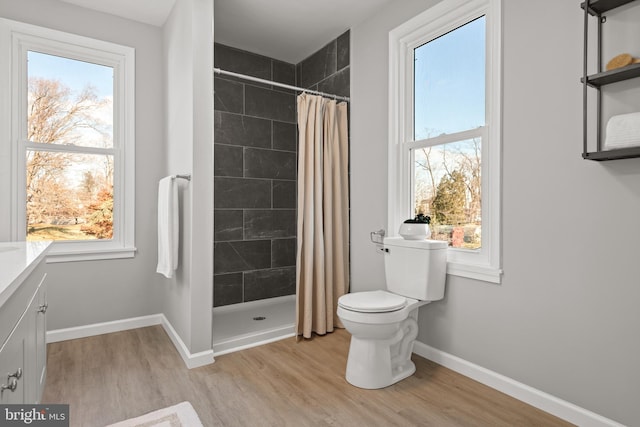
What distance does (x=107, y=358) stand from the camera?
2410 millimetres

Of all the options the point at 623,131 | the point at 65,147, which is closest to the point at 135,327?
the point at 65,147

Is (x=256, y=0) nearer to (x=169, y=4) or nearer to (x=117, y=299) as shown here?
(x=169, y=4)

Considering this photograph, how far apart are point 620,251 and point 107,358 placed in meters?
2.99

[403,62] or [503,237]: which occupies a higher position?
[403,62]

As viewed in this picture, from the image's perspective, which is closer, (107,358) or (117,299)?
(107,358)

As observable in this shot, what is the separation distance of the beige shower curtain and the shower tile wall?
0.44 m


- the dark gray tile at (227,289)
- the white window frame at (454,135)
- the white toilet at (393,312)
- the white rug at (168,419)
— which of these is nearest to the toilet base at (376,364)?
the white toilet at (393,312)

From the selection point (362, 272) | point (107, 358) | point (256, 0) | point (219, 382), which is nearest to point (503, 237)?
point (362, 272)

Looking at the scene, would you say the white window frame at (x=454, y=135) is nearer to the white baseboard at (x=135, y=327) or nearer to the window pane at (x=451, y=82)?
→ the window pane at (x=451, y=82)

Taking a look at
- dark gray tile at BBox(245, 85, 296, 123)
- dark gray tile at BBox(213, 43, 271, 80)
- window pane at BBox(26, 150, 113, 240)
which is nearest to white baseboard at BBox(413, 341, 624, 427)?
dark gray tile at BBox(245, 85, 296, 123)

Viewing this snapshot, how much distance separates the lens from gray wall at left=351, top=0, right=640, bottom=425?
1550 millimetres

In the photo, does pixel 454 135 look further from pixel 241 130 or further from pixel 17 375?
pixel 17 375

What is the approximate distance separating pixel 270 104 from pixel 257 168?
0.69 metres

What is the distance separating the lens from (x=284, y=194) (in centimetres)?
381
